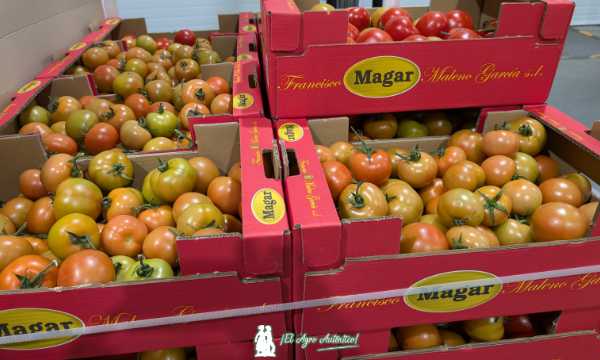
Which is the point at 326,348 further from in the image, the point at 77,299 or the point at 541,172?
the point at 541,172

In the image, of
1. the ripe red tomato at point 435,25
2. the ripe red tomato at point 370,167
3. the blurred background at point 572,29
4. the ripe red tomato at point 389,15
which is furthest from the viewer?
the blurred background at point 572,29

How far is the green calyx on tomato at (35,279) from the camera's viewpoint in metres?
1.15

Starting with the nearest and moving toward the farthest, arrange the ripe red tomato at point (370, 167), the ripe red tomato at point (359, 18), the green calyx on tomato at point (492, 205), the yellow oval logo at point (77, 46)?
A: 1. the green calyx on tomato at point (492, 205)
2. the ripe red tomato at point (370, 167)
3. the ripe red tomato at point (359, 18)
4. the yellow oval logo at point (77, 46)

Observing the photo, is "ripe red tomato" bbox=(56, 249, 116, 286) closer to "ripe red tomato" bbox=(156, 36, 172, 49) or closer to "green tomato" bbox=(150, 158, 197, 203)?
"green tomato" bbox=(150, 158, 197, 203)

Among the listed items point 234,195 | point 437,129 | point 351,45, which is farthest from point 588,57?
point 234,195

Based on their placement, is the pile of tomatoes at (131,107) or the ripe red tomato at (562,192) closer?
the ripe red tomato at (562,192)

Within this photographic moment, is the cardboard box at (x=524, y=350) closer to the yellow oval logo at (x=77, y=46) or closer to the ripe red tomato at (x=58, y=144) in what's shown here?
the ripe red tomato at (x=58, y=144)

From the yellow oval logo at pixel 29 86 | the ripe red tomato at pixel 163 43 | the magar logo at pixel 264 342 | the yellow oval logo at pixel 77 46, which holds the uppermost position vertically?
the yellow oval logo at pixel 77 46

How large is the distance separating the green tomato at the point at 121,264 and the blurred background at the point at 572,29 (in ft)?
14.9

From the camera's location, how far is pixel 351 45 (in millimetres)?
1544

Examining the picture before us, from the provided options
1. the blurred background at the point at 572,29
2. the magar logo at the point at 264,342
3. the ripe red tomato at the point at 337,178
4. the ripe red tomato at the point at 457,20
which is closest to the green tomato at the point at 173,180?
the ripe red tomato at the point at 337,178

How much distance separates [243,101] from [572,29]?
863 cm

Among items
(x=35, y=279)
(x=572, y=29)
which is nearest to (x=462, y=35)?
(x=35, y=279)

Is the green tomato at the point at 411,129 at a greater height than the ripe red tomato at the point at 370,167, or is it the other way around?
the ripe red tomato at the point at 370,167
